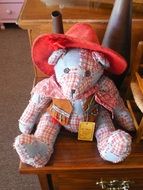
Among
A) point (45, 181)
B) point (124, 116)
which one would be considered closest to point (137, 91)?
point (124, 116)

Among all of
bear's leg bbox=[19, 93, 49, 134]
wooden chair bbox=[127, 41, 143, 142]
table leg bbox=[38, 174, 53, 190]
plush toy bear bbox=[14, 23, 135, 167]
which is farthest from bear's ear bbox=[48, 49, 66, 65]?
table leg bbox=[38, 174, 53, 190]

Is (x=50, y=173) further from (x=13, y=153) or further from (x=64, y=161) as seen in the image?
(x=13, y=153)

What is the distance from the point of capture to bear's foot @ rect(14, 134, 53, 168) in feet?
2.20

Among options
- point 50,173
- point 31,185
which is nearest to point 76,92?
point 50,173

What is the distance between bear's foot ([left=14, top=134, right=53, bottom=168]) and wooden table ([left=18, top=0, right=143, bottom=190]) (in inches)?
1.2

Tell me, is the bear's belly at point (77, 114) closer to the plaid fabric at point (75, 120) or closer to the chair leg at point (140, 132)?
the plaid fabric at point (75, 120)

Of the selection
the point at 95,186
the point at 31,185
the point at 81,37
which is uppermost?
the point at 81,37

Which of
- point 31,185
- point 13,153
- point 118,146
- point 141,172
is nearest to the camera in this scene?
point 118,146

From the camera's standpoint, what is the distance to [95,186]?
0.86m

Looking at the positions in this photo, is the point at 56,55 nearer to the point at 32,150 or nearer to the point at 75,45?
the point at 75,45

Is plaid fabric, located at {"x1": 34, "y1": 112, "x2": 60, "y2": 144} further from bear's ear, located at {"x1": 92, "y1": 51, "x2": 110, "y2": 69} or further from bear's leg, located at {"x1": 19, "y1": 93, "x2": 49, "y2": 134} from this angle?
bear's ear, located at {"x1": 92, "y1": 51, "x2": 110, "y2": 69}

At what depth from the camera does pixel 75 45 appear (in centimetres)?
73

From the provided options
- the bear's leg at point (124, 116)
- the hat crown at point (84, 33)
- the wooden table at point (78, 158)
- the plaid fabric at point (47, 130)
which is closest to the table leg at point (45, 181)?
the wooden table at point (78, 158)

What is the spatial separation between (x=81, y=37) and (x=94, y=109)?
21cm
